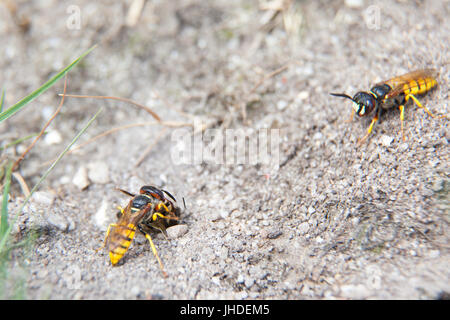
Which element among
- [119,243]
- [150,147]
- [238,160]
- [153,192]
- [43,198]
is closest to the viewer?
[119,243]

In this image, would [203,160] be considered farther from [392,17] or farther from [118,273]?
[392,17]

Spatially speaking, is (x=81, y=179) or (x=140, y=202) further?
(x=81, y=179)

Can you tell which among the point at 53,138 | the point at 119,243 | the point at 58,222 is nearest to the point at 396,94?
the point at 119,243

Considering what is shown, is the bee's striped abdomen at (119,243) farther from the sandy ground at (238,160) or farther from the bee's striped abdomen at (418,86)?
the bee's striped abdomen at (418,86)

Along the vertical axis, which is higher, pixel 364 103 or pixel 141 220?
pixel 364 103

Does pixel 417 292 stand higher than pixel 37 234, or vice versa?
pixel 37 234

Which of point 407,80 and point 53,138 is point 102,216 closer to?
point 53,138
